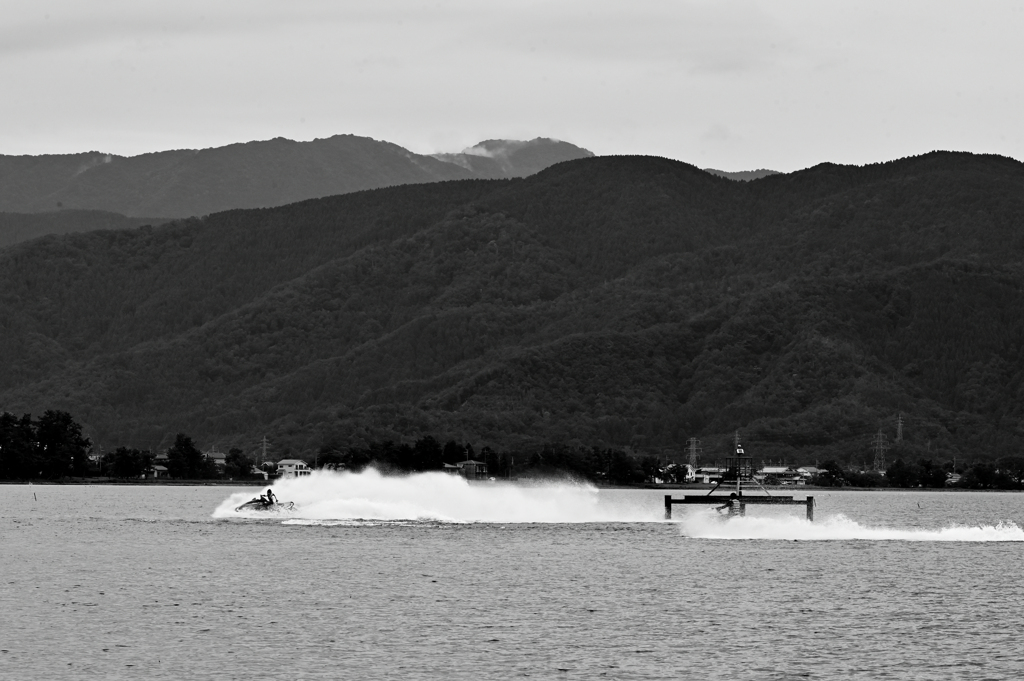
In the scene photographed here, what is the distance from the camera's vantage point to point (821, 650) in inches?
2414

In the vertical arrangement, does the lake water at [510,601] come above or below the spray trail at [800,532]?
below

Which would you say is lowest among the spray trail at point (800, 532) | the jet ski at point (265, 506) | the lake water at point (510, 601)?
the lake water at point (510, 601)

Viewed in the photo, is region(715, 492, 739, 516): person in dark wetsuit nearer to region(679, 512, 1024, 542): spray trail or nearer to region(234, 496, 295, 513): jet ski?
region(679, 512, 1024, 542): spray trail

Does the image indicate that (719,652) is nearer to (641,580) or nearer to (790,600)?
(790,600)

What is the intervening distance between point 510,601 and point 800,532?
159ft

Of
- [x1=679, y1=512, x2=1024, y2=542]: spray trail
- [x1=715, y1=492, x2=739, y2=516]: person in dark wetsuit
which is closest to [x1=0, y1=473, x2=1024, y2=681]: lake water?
[x1=679, y1=512, x2=1024, y2=542]: spray trail

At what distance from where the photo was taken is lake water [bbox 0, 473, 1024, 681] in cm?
5759

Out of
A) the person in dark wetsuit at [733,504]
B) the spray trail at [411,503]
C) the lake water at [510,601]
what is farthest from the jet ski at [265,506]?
the person in dark wetsuit at [733,504]

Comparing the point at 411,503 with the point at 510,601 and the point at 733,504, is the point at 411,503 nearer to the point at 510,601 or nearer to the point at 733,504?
the point at 733,504

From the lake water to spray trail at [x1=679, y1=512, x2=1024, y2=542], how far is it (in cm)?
21

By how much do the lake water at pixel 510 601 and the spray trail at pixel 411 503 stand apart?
10553 mm

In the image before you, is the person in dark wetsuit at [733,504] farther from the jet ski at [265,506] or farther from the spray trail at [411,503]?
the jet ski at [265,506]

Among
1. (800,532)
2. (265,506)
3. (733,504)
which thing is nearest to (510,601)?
(800,532)

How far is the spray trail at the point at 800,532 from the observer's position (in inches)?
4705
